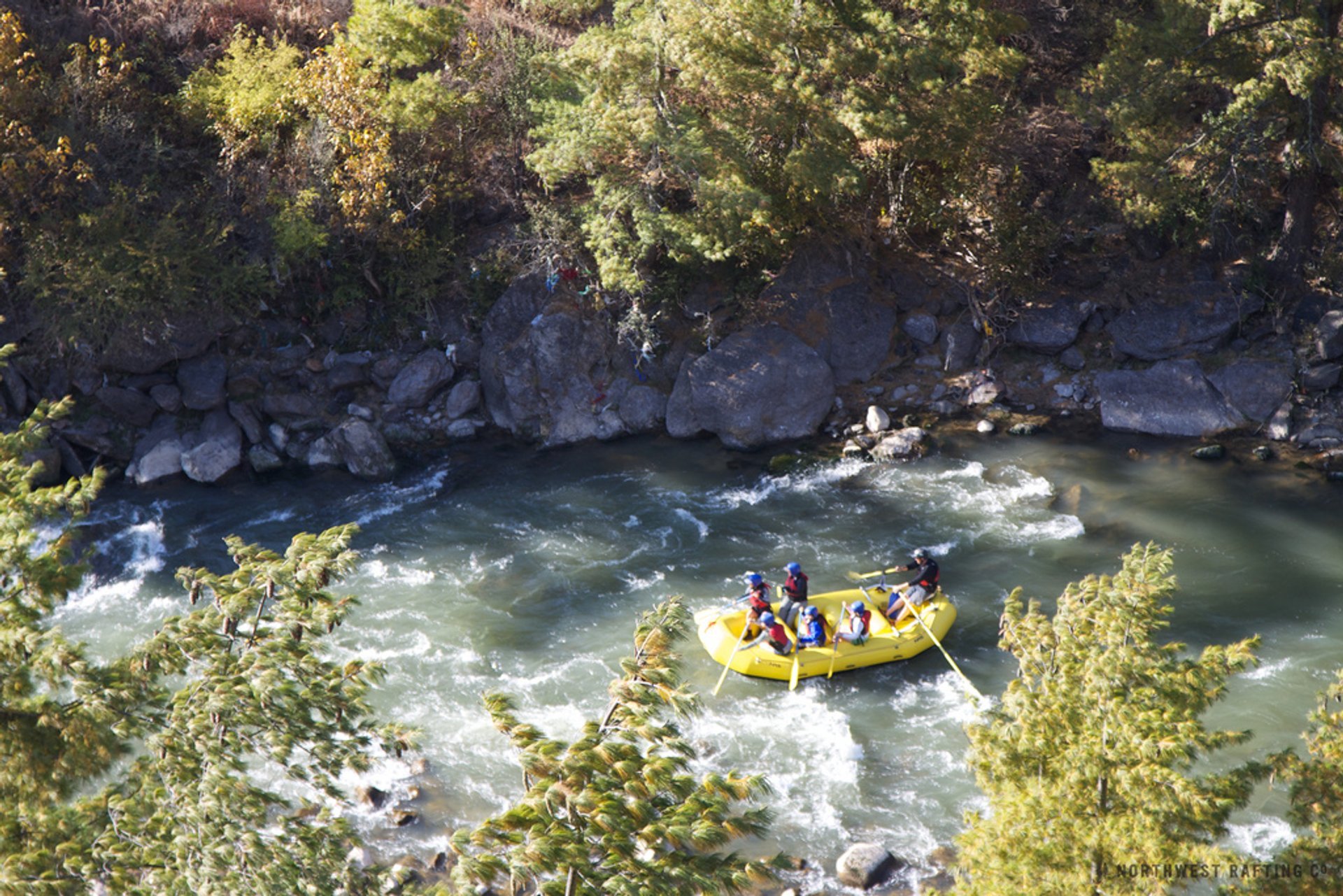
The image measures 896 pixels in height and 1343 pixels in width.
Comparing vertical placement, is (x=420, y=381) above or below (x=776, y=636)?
above

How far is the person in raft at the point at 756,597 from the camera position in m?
12.9

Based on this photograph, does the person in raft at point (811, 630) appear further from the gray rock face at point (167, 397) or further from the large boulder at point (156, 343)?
the large boulder at point (156, 343)

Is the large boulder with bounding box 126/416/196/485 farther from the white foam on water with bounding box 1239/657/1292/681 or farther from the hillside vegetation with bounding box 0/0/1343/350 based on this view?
the white foam on water with bounding box 1239/657/1292/681

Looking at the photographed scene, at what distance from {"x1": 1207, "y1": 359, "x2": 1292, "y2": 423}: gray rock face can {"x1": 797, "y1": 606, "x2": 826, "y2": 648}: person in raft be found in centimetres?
863

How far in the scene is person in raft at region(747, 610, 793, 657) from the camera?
502 inches

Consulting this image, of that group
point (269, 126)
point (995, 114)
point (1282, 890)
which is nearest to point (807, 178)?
point (995, 114)

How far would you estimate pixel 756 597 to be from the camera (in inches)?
520

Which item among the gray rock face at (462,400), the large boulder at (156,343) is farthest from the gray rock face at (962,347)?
the large boulder at (156,343)

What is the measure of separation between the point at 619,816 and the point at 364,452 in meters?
13.5

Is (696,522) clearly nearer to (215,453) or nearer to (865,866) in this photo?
(865,866)

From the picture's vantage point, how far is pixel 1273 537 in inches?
568

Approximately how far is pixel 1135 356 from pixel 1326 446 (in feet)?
10.4

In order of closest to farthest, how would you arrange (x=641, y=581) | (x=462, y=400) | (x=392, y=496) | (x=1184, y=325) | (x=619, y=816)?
(x=619, y=816) → (x=641, y=581) → (x=392, y=496) → (x=1184, y=325) → (x=462, y=400)

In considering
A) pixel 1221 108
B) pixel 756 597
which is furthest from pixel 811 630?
pixel 1221 108
